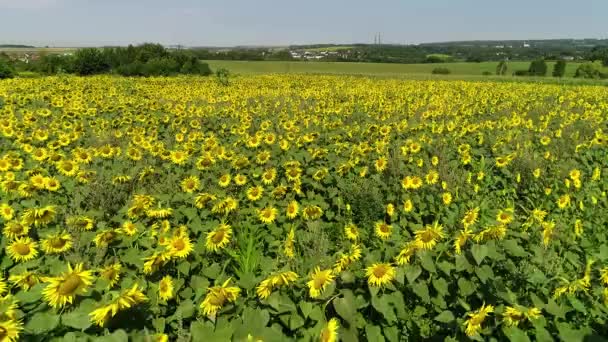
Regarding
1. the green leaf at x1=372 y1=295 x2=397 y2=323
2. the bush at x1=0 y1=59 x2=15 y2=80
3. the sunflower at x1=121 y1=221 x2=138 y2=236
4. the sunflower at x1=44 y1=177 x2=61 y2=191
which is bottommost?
the green leaf at x1=372 y1=295 x2=397 y2=323

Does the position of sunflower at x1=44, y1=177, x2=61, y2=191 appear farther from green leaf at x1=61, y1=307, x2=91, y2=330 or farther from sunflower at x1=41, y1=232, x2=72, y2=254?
green leaf at x1=61, y1=307, x2=91, y2=330

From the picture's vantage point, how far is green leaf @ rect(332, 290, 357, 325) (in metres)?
2.31

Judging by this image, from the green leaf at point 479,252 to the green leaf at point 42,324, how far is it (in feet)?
7.64

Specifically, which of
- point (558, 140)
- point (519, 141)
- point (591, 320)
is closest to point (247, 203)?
point (591, 320)

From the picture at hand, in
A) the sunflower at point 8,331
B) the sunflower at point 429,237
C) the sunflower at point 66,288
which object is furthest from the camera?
the sunflower at point 429,237

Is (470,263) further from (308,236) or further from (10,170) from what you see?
(10,170)

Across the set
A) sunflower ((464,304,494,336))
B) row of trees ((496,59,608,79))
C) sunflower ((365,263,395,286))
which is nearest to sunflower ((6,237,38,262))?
sunflower ((365,263,395,286))

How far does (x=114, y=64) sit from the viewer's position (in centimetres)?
4253

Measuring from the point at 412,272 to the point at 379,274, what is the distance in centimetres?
21

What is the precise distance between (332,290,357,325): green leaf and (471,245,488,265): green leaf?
2.79 feet

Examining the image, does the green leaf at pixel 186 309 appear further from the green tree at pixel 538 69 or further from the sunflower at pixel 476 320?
the green tree at pixel 538 69

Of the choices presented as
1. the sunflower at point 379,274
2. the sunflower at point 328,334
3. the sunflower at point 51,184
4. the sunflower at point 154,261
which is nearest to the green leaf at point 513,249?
the sunflower at point 379,274

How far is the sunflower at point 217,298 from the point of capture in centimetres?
224

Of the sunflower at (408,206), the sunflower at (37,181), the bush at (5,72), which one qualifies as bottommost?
the sunflower at (408,206)
